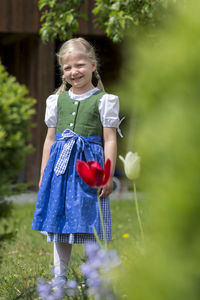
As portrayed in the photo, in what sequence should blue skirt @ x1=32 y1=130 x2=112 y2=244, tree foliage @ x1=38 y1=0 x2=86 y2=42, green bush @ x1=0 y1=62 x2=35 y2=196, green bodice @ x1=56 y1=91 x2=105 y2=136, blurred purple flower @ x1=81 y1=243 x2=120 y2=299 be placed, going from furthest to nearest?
tree foliage @ x1=38 y1=0 x2=86 y2=42
green bodice @ x1=56 y1=91 x2=105 y2=136
blue skirt @ x1=32 y1=130 x2=112 y2=244
green bush @ x1=0 y1=62 x2=35 y2=196
blurred purple flower @ x1=81 y1=243 x2=120 y2=299

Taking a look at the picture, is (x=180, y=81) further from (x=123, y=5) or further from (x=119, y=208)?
(x=119, y=208)

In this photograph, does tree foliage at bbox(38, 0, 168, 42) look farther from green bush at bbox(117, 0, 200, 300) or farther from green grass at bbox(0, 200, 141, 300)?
green bush at bbox(117, 0, 200, 300)

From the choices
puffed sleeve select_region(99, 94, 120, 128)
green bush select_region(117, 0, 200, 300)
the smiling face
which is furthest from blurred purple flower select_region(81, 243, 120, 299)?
the smiling face

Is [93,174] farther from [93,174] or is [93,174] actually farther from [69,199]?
[69,199]

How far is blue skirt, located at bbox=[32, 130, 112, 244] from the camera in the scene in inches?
136

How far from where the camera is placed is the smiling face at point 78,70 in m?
3.67

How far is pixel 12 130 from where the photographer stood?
2.14 m

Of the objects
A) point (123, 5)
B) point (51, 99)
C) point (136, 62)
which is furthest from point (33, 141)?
point (136, 62)

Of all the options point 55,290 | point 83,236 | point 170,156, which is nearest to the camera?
point 170,156

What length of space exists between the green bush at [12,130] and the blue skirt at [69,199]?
1.33 m

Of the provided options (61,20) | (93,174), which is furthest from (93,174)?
(61,20)

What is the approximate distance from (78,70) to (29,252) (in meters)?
2.29

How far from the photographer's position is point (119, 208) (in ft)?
28.3

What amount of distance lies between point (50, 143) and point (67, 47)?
0.66 meters
